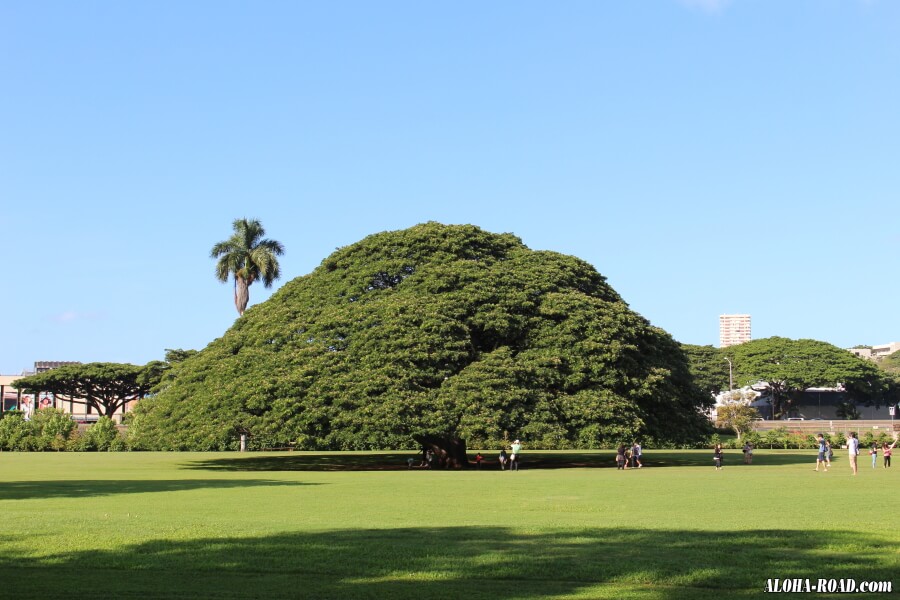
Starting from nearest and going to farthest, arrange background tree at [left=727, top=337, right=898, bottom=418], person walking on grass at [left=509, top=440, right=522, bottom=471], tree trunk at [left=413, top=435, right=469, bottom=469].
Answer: person walking on grass at [left=509, top=440, right=522, bottom=471], tree trunk at [left=413, top=435, right=469, bottom=469], background tree at [left=727, top=337, right=898, bottom=418]

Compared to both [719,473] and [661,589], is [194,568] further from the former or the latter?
[719,473]

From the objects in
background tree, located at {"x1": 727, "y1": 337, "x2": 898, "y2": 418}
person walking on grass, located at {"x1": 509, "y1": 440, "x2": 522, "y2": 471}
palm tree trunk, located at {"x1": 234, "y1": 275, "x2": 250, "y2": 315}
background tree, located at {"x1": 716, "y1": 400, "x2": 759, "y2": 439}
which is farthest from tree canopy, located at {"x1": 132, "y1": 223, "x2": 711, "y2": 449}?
background tree, located at {"x1": 727, "y1": 337, "x2": 898, "y2": 418}

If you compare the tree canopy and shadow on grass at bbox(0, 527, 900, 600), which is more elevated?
the tree canopy

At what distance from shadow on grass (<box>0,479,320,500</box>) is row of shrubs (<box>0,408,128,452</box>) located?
140ft

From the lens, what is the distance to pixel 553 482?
101 feet

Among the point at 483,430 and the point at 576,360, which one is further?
the point at 576,360

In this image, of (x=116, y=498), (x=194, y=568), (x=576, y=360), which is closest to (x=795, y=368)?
(x=576, y=360)

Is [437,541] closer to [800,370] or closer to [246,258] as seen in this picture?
[246,258]

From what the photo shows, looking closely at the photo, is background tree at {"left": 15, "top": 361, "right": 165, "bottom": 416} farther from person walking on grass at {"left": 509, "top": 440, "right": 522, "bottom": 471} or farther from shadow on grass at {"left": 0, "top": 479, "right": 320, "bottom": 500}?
shadow on grass at {"left": 0, "top": 479, "right": 320, "bottom": 500}

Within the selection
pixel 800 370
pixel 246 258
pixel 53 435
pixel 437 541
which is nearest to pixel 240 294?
pixel 246 258

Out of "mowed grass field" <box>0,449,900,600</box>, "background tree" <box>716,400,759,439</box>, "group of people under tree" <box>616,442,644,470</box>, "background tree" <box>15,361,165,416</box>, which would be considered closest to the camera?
"mowed grass field" <box>0,449,900,600</box>

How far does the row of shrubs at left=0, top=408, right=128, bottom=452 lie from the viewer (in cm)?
7219

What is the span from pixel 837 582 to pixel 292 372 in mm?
32006

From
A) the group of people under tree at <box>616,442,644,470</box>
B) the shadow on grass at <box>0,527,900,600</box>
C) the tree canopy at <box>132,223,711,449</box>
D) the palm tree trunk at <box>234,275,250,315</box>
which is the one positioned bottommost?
the group of people under tree at <box>616,442,644,470</box>
